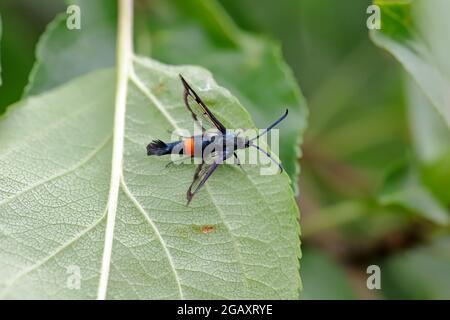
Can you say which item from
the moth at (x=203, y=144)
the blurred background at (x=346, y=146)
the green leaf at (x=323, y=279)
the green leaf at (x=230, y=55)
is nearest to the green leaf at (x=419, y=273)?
the blurred background at (x=346, y=146)

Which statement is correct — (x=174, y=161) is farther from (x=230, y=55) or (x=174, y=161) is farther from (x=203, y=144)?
(x=230, y=55)

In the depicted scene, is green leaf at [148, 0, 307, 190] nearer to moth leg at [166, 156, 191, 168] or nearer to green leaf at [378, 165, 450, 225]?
moth leg at [166, 156, 191, 168]

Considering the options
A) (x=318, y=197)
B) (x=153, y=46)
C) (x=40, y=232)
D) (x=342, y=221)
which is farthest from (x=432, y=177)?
(x=40, y=232)

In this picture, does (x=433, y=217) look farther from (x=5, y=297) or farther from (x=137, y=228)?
(x=5, y=297)

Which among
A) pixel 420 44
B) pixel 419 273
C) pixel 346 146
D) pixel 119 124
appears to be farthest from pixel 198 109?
pixel 346 146

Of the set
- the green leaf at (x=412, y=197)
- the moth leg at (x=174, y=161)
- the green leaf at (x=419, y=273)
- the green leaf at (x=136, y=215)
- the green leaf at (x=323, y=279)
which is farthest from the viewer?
the green leaf at (x=419, y=273)

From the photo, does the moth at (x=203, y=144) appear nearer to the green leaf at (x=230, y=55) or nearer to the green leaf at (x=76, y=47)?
the green leaf at (x=230, y=55)

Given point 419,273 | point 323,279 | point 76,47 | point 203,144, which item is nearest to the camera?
point 203,144

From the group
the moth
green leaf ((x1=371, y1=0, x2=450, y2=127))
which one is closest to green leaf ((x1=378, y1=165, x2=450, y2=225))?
green leaf ((x1=371, y1=0, x2=450, y2=127))
